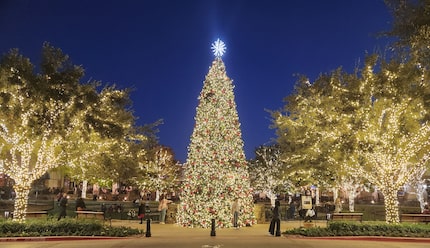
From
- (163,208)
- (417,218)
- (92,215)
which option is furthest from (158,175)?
(417,218)

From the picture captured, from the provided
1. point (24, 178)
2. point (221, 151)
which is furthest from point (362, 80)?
point (24, 178)

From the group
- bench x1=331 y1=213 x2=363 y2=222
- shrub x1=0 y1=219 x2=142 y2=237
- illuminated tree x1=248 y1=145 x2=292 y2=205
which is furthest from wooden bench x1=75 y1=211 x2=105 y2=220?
illuminated tree x1=248 y1=145 x2=292 y2=205

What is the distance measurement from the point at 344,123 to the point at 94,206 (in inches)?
1002

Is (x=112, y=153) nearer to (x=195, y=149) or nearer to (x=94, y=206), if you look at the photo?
(x=195, y=149)

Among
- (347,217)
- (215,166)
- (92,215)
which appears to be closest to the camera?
(92,215)

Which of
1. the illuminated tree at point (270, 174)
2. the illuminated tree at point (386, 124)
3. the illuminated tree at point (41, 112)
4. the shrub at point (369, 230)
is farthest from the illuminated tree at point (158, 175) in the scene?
the shrub at point (369, 230)

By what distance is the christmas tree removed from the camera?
2134cm

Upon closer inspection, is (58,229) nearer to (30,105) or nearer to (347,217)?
(30,105)

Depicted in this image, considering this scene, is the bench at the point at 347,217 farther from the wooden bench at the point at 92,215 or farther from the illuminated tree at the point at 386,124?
the wooden bench at the point at 92,215

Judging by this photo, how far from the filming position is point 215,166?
21766 millimetres

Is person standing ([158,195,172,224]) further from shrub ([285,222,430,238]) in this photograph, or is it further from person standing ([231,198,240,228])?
shrub ([285,222,430,238])

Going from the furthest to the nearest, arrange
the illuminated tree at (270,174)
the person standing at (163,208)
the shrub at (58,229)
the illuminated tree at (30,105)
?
1. the illuminated tree at (270,174)
2. the person standing at (163,208)
3. the illuminated tree at (30,105)
4. the shrub at (58,229)

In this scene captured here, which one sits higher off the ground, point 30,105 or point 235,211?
point 30,105

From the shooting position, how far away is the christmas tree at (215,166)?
840 inches
